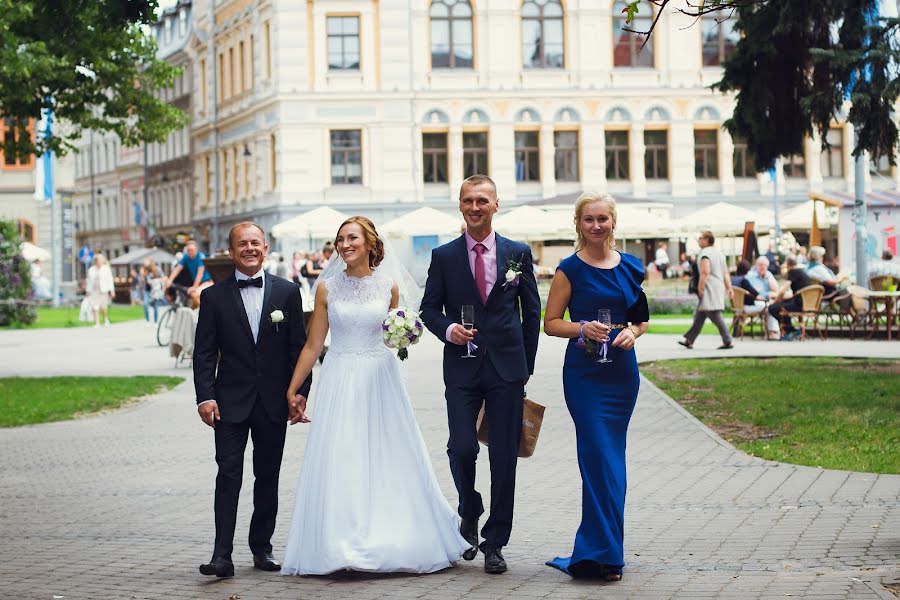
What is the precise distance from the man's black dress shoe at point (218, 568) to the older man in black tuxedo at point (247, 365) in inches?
10.8

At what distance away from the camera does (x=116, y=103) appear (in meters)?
28.3

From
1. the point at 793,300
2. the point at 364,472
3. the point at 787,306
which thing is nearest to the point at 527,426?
the point at 364,472

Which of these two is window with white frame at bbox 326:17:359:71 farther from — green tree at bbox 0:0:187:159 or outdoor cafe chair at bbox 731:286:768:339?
outdoor cafe chair at bbox 731:286:768:339

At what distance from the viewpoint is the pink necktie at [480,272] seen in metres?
8.92

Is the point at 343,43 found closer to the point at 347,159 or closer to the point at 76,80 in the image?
the point at 347,159

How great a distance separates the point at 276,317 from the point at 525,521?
242 centimetres

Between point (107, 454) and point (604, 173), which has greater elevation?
point (604, 173)

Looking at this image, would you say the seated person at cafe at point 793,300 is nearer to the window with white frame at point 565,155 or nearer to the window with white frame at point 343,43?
the window with white frame at point 565,155

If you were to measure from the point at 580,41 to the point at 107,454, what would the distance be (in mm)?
49383

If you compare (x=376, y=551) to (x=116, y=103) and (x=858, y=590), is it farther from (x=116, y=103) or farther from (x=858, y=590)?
(x=116, y=103)

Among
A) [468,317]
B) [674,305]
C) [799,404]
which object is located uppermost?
[468,317]

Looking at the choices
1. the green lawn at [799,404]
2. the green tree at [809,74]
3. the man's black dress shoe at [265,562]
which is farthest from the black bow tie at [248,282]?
the green tree at [809,74]

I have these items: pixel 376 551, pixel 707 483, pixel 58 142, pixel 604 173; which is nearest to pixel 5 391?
pixel 58 142

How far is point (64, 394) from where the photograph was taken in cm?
2041
